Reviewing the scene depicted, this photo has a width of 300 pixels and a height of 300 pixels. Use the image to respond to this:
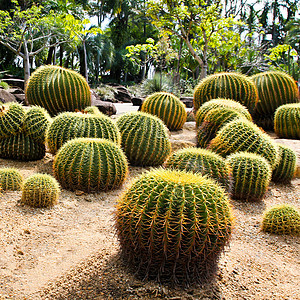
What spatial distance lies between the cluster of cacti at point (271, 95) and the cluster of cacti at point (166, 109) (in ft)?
6.42

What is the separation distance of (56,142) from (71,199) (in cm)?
132

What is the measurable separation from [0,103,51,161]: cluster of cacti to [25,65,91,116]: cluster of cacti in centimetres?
156

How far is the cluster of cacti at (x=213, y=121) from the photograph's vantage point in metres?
5.62

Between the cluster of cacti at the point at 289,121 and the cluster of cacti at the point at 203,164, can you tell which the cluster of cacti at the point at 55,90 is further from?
the cluster of cacti at the point at 289,121

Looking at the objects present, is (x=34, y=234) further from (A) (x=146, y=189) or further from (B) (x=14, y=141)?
(B) (x=14, y=141)

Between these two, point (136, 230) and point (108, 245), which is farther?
point (108, 245)

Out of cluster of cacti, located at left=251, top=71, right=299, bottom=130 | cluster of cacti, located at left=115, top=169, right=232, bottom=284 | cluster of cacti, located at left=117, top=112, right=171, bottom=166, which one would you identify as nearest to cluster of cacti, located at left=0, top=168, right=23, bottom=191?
cluster of cacti, located at left=117, top=112, right=171, bottom=166

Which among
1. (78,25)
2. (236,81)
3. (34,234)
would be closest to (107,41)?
(78,25)

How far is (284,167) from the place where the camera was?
5355mm

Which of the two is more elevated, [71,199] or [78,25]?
[78,25]

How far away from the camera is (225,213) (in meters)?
2.34

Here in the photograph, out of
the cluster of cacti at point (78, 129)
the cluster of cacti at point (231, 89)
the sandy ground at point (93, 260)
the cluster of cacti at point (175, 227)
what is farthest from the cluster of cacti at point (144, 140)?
the cluster of cacti at point (175, 227)

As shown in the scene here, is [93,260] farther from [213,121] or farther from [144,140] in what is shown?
[213,121]

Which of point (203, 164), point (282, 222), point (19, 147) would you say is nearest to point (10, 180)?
point (19, 147)
